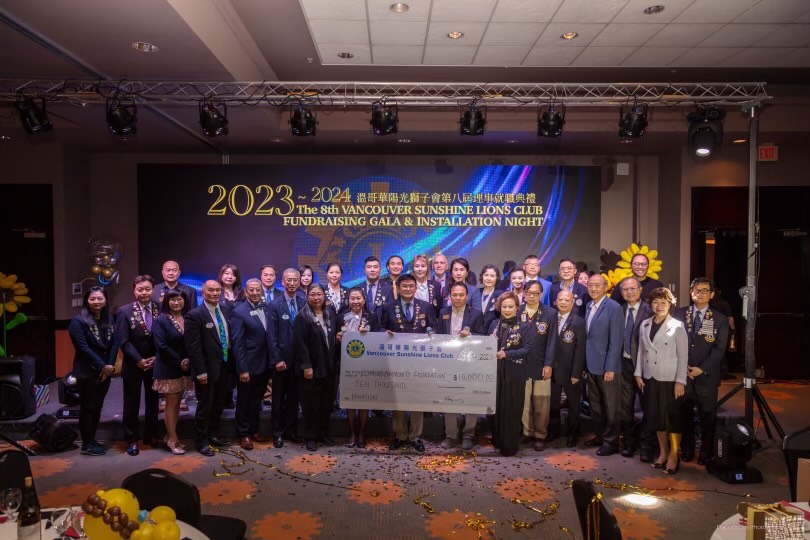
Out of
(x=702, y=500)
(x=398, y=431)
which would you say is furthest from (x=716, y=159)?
(x=398, y=431)

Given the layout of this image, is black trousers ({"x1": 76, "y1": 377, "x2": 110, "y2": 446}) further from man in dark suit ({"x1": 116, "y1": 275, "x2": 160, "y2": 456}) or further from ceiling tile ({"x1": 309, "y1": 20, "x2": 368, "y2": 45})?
ceiling tile ({"x1": 309, "y1": 20, "x2": 368, "y2": 45})

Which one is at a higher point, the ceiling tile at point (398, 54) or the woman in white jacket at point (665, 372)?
the ceiling tile at point (398, 54)

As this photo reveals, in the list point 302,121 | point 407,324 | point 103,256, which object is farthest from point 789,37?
point 103,256

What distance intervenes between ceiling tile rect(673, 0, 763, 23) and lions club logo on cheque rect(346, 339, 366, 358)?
3.80 m

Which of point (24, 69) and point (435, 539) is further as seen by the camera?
point (24, 69)

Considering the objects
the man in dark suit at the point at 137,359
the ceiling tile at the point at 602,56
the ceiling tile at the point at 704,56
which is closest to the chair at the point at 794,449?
the ceiling tile at the point at 602,56

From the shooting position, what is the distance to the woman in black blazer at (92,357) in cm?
490

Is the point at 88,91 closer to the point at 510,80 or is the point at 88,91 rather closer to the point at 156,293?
the point at 156,293

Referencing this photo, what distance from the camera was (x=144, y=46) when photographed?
4.54 metres

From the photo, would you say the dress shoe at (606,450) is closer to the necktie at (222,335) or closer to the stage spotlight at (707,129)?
the stage spotlight at (707,129)

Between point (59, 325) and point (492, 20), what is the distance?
6.91m

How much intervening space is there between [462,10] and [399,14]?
0.50 metres

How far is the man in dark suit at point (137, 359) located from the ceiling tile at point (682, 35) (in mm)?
5094

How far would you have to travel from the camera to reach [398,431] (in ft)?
17.0
